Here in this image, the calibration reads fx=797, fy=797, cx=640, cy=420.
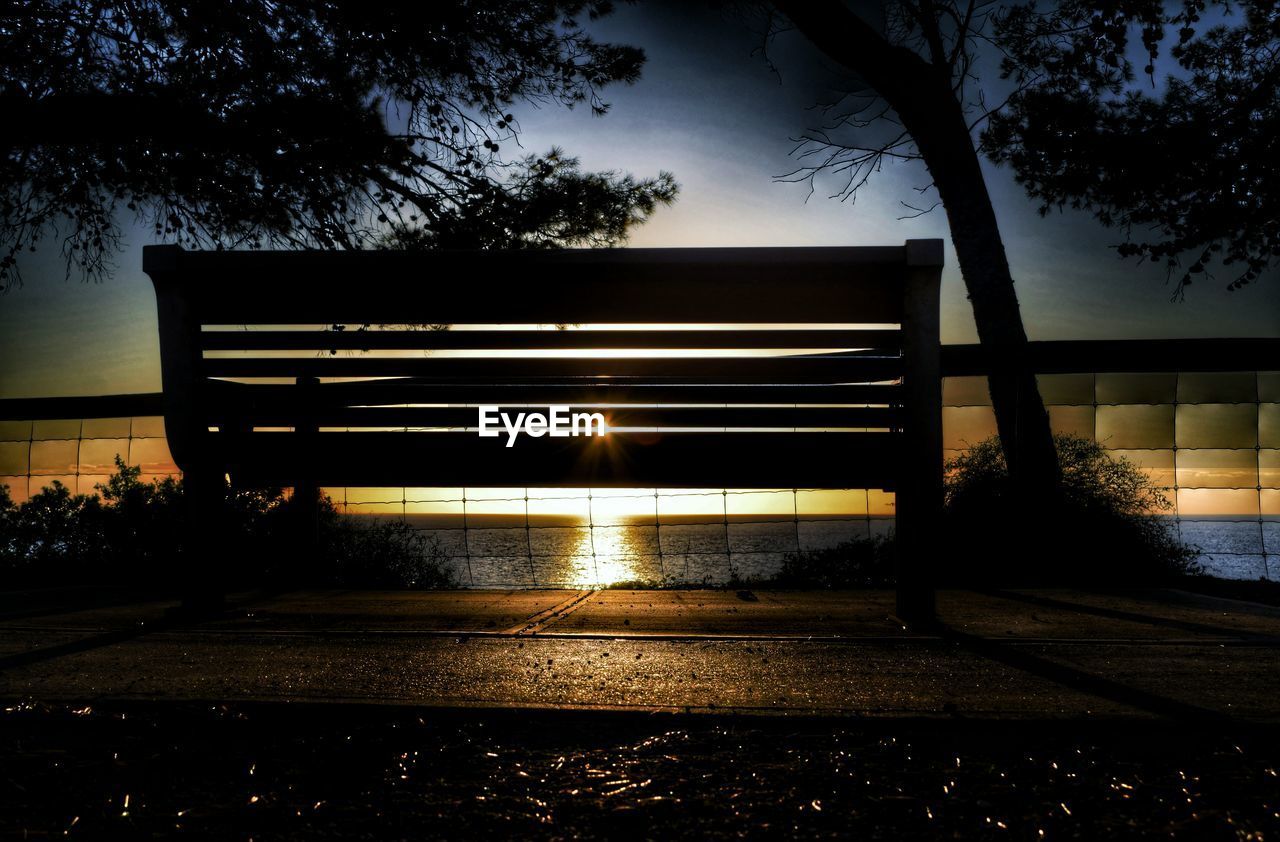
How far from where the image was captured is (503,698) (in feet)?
5.74

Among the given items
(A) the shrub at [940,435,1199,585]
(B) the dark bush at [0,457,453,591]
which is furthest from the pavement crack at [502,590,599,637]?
(A) the shrub at [940,435,1199,585]

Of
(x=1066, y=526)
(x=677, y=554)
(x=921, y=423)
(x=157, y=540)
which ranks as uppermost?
(x=921, y=423)

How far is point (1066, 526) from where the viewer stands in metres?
4.75

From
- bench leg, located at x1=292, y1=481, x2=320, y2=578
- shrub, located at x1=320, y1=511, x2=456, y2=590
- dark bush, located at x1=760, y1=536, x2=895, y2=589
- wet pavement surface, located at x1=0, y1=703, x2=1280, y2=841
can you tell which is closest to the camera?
wet pavement surface, located at x1=0, y1=703, x2=1280, y2=841

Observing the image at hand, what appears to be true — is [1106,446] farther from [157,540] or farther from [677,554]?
[157,540]

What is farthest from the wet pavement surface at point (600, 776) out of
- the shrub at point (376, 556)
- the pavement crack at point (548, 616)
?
the shrub at point (376, 556)

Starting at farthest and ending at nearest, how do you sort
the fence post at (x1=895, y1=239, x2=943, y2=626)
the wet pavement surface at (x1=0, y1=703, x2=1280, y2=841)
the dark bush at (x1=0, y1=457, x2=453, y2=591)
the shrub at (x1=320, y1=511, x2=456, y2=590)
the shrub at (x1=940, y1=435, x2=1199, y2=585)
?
the shrub at (x1=320, y1=511, x2=456, y2=590) < the dark bush at (x1=0, y1=457, x2=453, y2=591) < the shrub at (x1=940, y1=435, x2=1199, y2=585) < the fence post at (x1=895, y1=239, x2=943, y2=626) < the wet pavement surface at (x1=0, y1=703, x2=1280, y2=841)

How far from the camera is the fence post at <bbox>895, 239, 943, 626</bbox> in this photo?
2541mm

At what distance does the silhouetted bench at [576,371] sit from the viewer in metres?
2.58

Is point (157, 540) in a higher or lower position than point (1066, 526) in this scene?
lower

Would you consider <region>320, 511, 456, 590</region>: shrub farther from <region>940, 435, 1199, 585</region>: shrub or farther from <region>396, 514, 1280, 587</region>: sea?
<region>940, 435, 1199, 585</region>: shrub

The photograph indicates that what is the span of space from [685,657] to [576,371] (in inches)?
41.4

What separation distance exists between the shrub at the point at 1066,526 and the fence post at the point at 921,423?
2.12 metres

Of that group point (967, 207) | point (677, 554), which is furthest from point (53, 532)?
point (967, 207)
